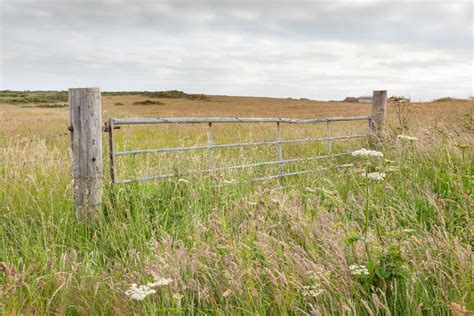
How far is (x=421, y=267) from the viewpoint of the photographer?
2863 millimetres

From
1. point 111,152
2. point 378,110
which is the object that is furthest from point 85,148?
point 378,110

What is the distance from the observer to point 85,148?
182 inches

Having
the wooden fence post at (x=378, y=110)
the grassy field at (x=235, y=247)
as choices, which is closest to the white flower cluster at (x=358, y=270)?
the grassy field at (x=235, y=247)

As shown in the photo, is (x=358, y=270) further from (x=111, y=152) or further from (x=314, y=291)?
(x=111, y=152)

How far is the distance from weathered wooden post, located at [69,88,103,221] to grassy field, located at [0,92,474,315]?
153mm

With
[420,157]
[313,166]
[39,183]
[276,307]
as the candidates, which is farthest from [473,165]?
[39,183]

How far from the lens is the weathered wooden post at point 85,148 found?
4.58 meters

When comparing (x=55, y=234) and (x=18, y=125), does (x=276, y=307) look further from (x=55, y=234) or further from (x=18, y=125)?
(x=18, y=125)

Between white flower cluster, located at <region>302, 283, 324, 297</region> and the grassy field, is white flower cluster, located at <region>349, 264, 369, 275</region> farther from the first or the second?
white flower cluster, located at <region>302, 283, 324, 297</region>

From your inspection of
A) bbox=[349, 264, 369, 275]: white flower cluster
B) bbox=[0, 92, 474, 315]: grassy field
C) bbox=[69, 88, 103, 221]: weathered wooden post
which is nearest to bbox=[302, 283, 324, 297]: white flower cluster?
bbox=[0, 92, 474, 315]: grassy field

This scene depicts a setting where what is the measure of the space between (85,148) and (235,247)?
2464mm

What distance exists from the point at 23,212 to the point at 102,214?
32.7 inches

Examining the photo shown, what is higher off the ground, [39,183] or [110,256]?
[39,183]

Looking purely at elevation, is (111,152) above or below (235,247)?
above
